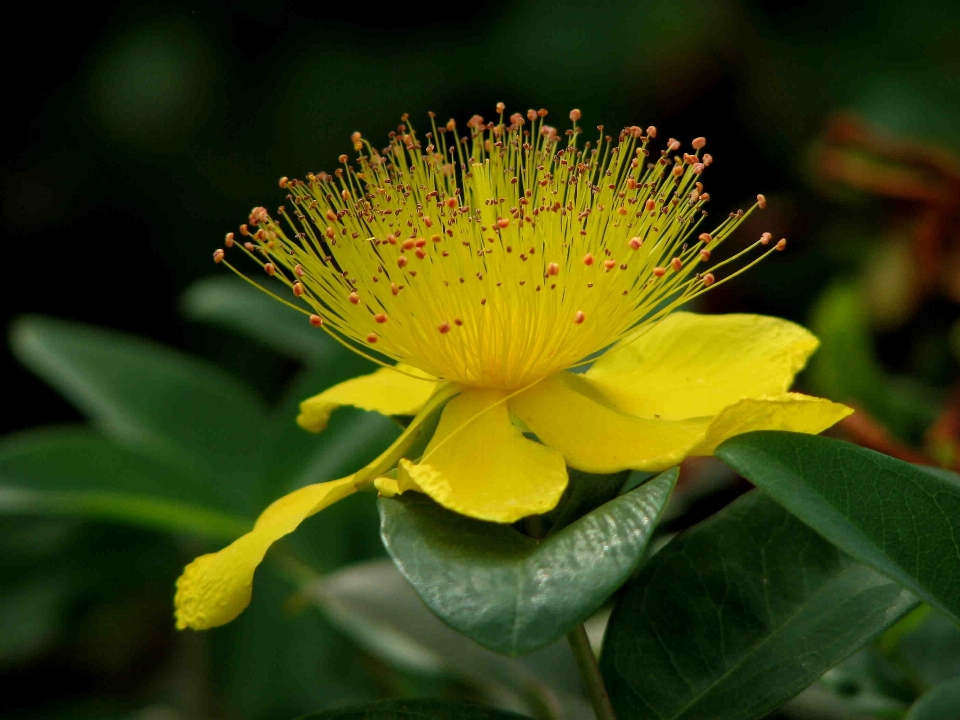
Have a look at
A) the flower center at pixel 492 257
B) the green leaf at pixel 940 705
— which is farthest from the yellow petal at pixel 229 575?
the green leaf at pixel 940 705

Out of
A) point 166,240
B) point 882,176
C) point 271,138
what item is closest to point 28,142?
point 166,240

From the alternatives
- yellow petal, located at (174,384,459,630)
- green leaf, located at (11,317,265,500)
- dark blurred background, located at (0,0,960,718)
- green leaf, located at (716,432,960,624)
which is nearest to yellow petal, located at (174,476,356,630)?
yellow petal, located at (174,384,459,630)

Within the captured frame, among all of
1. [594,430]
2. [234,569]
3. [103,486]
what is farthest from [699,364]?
[103,486]

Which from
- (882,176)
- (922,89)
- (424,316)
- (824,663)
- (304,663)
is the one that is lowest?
(304,663)

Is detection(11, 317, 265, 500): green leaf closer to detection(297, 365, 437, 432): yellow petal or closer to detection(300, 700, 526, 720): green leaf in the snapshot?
detection(297, 365, 437, 432): yellow petal

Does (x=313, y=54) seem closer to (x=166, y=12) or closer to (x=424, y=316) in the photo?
(x=166, y=12)

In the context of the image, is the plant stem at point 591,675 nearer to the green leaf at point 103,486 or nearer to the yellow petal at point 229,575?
the yellow petal at point 229,575

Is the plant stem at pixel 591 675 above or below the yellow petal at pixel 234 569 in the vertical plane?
below
